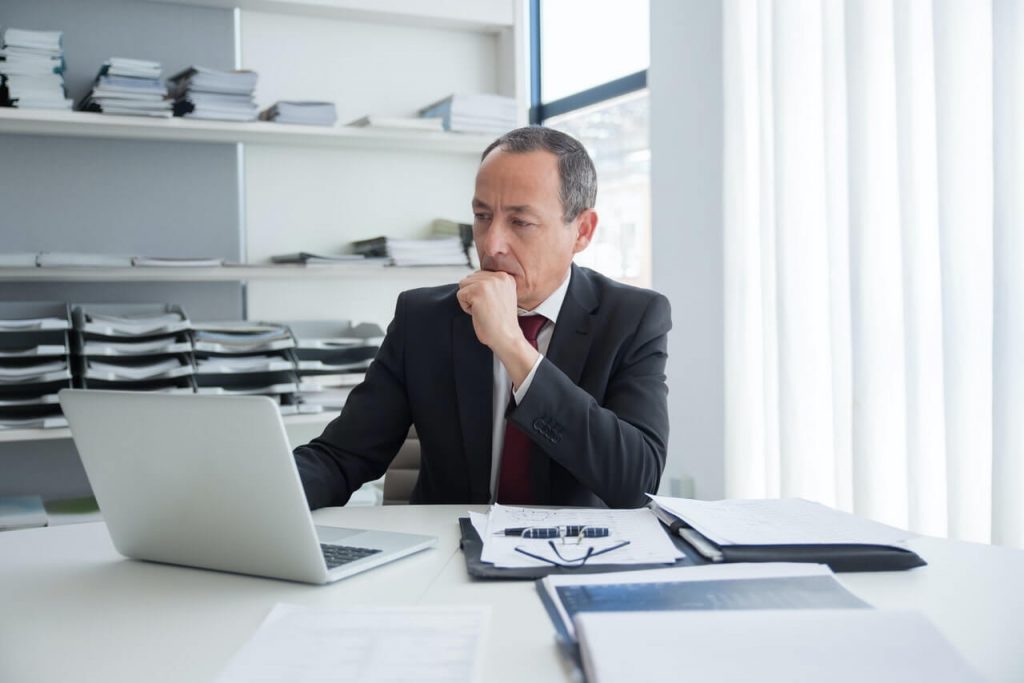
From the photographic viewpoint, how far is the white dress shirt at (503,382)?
1.71m

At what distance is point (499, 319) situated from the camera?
1527 millimetres

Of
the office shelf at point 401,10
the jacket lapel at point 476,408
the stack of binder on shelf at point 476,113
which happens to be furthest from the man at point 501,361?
the office shelf at point 401,10

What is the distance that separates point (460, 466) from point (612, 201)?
6.50 ft

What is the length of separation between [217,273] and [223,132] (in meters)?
0.42

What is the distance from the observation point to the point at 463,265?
3043mm

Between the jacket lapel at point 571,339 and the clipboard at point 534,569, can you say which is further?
→ the jacket lapel at point 571,339

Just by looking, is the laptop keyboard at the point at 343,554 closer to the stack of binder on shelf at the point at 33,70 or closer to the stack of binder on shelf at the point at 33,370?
the stack of binder on shelf at the point at 33,370

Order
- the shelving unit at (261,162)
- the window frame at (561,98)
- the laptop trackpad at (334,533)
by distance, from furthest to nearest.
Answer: the window frame at (561,98) < the shelving unit at (261,162) < the laptop trackpad at (334,533)

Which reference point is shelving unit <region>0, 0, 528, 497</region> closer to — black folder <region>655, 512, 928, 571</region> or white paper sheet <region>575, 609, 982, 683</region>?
black folder <region>655, 512, 928, 571</region>

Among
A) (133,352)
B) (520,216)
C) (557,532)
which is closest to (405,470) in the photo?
(520,216)

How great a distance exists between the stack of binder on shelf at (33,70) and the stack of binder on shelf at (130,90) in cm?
9

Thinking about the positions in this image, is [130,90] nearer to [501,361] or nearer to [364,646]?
[501,361]

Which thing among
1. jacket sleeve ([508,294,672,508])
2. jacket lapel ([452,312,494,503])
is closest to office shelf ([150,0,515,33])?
jacket lapel ([452,312,494,503])

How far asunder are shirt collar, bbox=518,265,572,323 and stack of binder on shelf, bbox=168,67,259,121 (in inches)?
53.3
